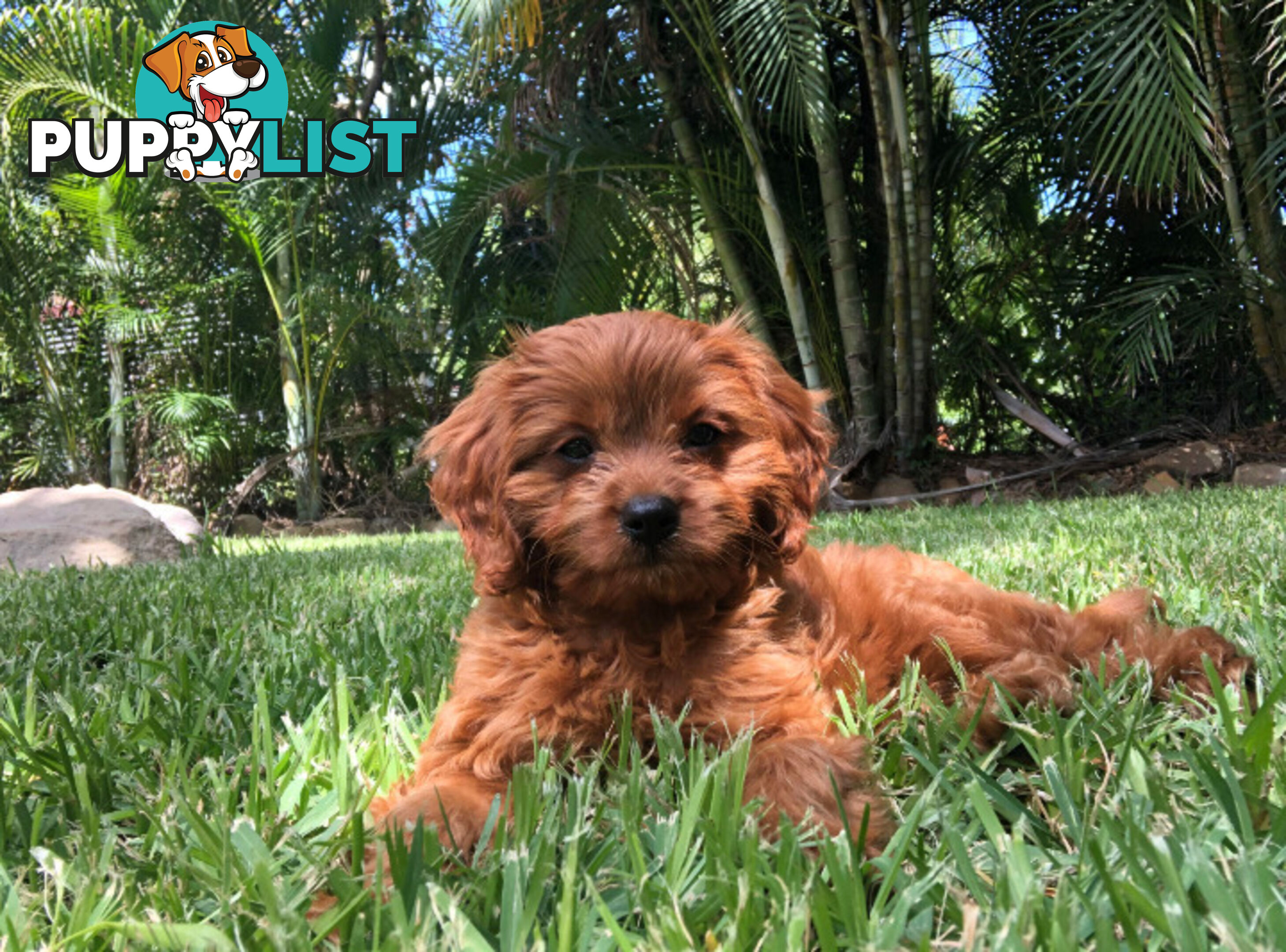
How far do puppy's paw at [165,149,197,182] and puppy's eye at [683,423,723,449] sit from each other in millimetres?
9114

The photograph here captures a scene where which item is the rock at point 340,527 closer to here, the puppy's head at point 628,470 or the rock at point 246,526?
the rock at point 246,526

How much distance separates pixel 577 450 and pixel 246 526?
907 cm

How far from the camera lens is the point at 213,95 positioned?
8891 millimetres

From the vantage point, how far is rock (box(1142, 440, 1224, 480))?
723cm

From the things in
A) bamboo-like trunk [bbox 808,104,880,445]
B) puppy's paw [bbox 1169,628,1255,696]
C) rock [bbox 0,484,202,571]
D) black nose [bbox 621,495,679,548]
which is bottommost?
rock [bbox 0,484,202,571]

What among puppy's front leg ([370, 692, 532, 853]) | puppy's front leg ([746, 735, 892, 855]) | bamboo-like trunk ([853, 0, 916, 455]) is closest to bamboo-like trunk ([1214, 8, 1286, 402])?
bamboo-like trunk ([853, 0, 916, 455])

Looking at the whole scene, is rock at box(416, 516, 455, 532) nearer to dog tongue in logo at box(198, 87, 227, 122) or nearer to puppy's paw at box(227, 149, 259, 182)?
puppy's paw at box(227, 149, 259, 182)

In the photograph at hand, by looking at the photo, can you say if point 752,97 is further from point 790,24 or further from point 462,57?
point 462,57

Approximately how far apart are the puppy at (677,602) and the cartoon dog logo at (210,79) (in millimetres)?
8297

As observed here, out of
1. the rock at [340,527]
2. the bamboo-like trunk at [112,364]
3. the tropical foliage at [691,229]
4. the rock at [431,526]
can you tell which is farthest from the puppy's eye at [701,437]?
the bamboo-like trunk at [112,364]

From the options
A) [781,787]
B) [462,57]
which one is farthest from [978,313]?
[781,787]

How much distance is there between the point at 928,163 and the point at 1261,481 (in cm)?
347

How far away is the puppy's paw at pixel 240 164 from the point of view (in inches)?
371

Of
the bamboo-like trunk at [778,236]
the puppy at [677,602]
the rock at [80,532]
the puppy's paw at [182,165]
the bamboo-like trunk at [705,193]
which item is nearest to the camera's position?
the puppy at [677,602]
